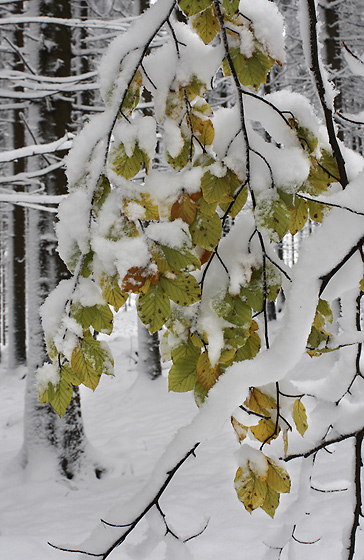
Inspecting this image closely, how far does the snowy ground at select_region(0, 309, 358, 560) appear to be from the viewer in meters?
2.93

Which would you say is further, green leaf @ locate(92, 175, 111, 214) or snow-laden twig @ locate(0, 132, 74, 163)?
snow-laden twig @ locate(0, 132, 74, 163)

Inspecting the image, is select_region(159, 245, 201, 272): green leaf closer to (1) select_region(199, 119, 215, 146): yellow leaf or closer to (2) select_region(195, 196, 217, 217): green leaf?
A: (2) select_region(195, 196, 217, 217): green leaf

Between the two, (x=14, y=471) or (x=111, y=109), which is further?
(x=14, y=471)

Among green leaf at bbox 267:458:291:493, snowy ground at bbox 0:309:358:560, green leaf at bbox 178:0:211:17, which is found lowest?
snowy ground at bbox 0:309:358:560

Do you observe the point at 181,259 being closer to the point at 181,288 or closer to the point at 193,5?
the point at 181,288

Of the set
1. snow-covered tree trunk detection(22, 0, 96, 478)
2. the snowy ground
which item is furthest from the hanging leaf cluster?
snow-covered tree trunk detection(22, 0, 96, 478)

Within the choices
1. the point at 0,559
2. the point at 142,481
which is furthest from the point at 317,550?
the point at 0,559

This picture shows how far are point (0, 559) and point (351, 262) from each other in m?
3.39

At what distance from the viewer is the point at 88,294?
2.47 ft

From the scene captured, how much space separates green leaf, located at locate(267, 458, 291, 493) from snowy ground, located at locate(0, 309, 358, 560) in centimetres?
34

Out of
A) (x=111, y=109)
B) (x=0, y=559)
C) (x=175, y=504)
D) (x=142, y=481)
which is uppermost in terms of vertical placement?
(x=111, y=109)

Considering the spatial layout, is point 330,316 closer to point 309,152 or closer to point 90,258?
point 309,152

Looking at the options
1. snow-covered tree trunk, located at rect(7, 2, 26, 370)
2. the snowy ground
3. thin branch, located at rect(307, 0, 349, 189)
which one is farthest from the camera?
snow-covered tree trunk, located at rect(7, 2, 26, 370)

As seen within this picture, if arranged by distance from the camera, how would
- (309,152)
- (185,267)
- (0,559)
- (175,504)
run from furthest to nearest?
(175,504) < (0,559) < (309,152) < (185,267)
